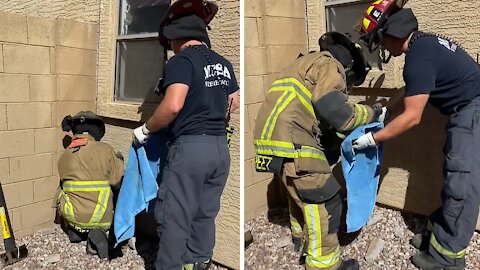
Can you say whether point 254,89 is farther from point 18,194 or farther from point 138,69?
point 18,194

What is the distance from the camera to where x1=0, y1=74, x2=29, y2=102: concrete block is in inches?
151

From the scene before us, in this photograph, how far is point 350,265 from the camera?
3.20 metres

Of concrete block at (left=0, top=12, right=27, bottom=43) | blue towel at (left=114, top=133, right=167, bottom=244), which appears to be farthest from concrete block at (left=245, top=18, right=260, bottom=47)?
concrete block at (left=0, top=12, right=27, bottom=43)

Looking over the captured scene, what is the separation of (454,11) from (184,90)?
6.84ft

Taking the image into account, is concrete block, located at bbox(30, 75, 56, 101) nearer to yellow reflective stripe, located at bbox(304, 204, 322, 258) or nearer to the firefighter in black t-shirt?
the firefighter in black t-shirt

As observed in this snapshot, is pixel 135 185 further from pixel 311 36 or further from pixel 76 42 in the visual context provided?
pixel 311 36

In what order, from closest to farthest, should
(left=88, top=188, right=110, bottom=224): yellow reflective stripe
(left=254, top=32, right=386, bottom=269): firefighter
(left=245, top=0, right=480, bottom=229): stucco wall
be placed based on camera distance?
(left=254, top=32, right=386, bottom=269): firefighter → (left=245, top=0, right=480, bottom=229): stucco wall → (left=88, top=188, right=110, bottom=224): yellow reflective stripe

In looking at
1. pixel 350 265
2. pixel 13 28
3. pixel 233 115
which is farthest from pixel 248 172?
pixel 13 28

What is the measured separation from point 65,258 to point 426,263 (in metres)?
2.99

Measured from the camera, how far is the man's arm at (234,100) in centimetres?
310

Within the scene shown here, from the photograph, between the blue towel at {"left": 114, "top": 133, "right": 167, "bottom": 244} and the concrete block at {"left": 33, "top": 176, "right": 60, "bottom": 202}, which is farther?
the concrete block at {"left": 33, "top": 176, "right": 60, "bottom": 202}

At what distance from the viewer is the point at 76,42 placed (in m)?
4.23

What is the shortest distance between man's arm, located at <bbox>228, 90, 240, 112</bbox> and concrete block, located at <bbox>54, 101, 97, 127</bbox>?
1886 mm

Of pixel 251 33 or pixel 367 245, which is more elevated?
pixel 251 33
